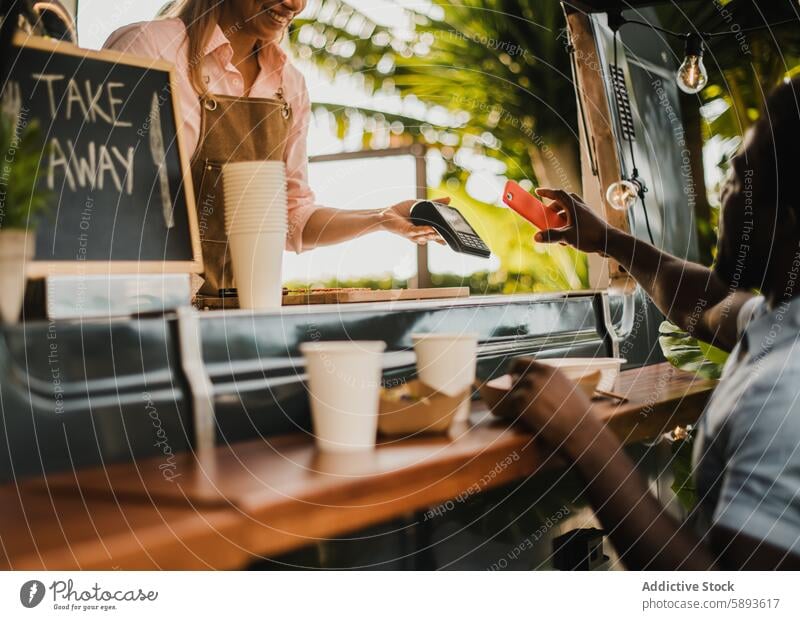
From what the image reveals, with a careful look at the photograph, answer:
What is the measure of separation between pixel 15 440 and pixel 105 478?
59 mm

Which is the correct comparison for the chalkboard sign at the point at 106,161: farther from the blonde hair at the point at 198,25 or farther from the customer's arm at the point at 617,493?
the customer's arm at the point at 617,493

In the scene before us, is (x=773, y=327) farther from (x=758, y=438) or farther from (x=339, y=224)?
(x=339, y=224)

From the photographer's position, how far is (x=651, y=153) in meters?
0.78

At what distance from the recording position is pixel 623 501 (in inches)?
23.5

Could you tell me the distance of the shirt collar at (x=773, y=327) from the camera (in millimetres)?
607

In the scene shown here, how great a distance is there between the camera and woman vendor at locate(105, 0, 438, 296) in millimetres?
660

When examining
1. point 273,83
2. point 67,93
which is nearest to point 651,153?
point 273,83

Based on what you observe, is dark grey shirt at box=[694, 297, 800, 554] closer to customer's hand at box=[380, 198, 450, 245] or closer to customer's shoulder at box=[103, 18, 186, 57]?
customer's hand at box=[380, 198, 450, 245]

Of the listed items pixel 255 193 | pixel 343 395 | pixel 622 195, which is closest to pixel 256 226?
pixel 255 193

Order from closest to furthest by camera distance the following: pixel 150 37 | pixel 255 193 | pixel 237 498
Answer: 1. pixel 237 498
2. pixel 255 193
3. pixel 150 37

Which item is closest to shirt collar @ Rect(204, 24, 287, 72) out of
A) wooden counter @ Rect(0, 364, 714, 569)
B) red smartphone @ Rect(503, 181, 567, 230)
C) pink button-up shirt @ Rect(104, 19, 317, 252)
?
pink button-up shirt @ Rect(104, 19, 317, 252)

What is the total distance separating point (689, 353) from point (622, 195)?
17cm

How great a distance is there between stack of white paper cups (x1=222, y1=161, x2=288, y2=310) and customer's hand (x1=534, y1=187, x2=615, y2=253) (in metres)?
0.27
